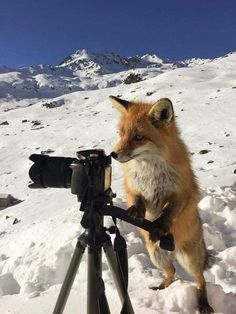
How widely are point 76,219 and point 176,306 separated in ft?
10.1

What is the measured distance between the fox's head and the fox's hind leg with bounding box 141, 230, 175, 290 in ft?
3.25

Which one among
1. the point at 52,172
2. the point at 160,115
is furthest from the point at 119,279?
the point at 160,115

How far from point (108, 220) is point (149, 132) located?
9.02 feet

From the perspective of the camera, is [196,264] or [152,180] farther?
[196,264]

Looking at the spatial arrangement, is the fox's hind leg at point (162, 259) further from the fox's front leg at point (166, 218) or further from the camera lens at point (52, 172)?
the camera lens at point (52, 172)

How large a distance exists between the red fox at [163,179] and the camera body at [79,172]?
1093 mm

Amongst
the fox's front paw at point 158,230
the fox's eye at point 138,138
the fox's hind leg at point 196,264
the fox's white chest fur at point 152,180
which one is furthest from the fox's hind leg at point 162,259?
the fox's eye at point 138,138

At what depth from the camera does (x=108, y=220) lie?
6.54 m

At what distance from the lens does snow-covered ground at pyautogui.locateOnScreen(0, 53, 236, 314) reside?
4.47 metres

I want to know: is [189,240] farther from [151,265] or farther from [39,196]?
[39,196]

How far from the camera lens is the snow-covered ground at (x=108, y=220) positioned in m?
4.47

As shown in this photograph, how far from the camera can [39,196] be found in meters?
13.7

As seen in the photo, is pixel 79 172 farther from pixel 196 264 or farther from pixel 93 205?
pixel 196 264

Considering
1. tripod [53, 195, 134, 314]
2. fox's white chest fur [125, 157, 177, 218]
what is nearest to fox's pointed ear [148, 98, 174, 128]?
fox's white chest fur [125, 157, 177, 218]
